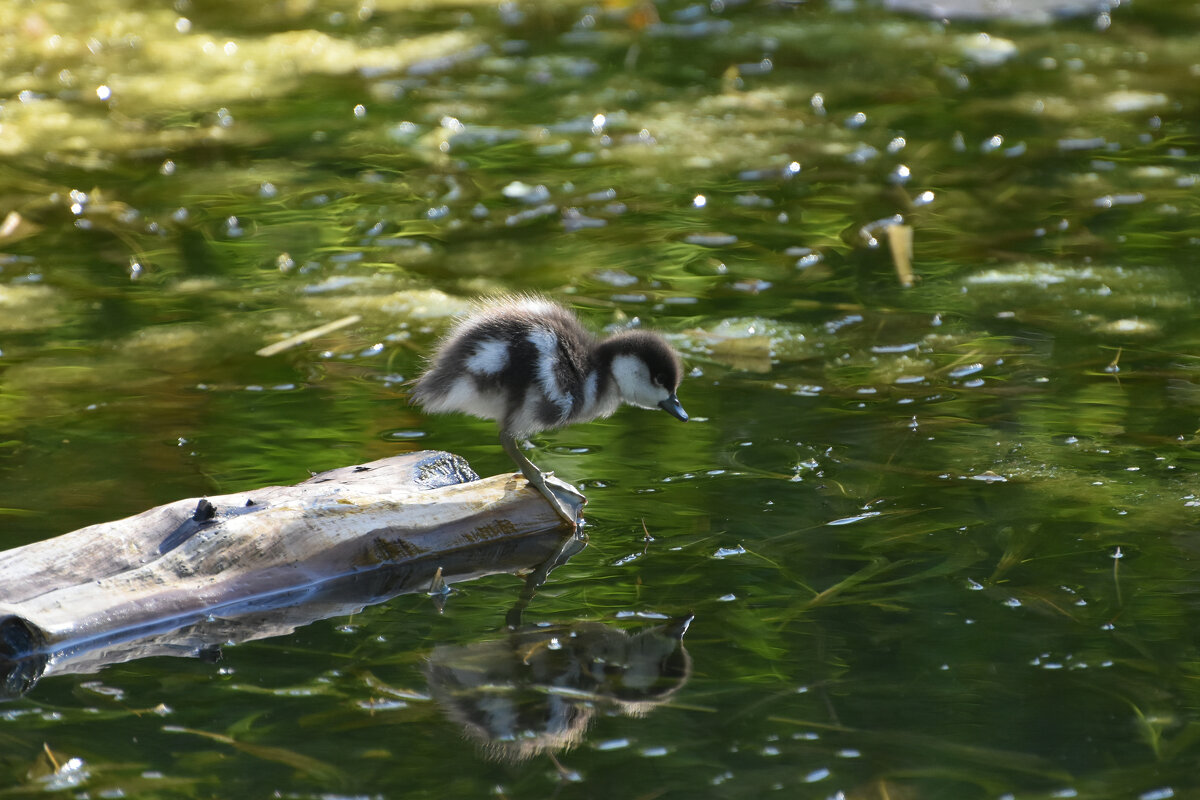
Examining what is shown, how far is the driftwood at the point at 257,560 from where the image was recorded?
12.2 ft

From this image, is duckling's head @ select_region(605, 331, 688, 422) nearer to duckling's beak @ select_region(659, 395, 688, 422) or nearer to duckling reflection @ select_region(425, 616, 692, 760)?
duckling's beak @ select_region(659, 395, 688, 422)

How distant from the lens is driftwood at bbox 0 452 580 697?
3.72 metres

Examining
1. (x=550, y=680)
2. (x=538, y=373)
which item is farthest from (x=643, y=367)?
(x=550, y=680)

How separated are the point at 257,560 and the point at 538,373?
1.05m

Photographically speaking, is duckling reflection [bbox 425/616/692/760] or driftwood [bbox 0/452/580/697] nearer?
duckling reflection [bbox 425/616/692/760]

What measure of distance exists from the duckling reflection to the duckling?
716 millimetres

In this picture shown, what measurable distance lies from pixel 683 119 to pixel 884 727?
588cm

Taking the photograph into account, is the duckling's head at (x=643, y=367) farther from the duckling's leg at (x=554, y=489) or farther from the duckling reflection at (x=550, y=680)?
the duckling reflection at (x=550, y=680)

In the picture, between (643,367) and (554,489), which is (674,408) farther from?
(554,489)

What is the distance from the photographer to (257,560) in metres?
4.02

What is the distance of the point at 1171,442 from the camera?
484 centimetres

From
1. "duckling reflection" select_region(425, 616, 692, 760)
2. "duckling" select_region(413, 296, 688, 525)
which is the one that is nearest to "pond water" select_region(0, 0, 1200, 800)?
"duckling reflection" select_region(425, 616, 692, 760)

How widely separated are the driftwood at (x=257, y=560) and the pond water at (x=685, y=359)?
0.13 metres

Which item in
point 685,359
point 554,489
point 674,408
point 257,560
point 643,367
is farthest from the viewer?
point 685,359
